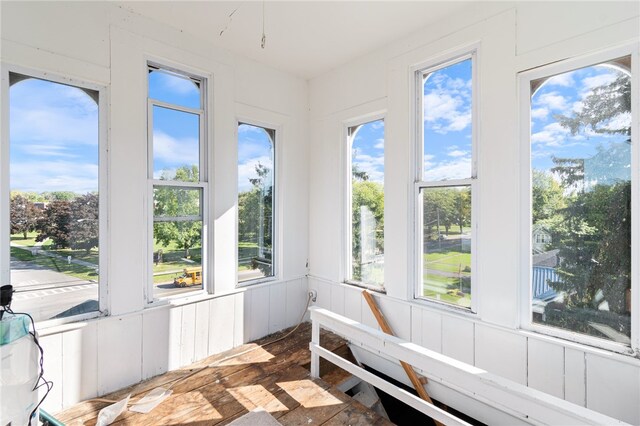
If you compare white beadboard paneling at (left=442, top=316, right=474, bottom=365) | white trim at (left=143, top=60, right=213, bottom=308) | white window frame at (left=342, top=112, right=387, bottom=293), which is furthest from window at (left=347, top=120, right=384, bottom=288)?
white trim at (left=143, top=60, right=213, bottom=308)

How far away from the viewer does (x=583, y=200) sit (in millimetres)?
1842

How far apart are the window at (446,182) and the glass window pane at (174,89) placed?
1.97 meters

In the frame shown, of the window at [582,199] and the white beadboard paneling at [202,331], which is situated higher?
the window at [582,199]

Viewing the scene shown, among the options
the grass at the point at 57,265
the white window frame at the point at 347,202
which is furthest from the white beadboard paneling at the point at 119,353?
the white window frame at the point at 347,202

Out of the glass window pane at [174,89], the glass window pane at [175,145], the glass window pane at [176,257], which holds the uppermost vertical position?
the glass window pane at [174,89]

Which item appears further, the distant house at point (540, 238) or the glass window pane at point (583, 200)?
the distant house at point (540, 238)

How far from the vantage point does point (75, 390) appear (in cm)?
204

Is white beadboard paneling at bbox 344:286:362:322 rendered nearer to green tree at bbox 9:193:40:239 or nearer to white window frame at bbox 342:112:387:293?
white window frame at bbox 342:112:387:293

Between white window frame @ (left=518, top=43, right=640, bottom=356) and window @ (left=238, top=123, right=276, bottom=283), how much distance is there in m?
2.26

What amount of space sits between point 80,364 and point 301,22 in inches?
117

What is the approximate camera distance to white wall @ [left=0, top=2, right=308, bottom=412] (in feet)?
6.51

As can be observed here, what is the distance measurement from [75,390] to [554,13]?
3.94 metres

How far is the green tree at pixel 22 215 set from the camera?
1.90m

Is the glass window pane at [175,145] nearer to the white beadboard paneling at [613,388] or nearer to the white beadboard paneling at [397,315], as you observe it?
the white beadboard paneling at [397,315]
